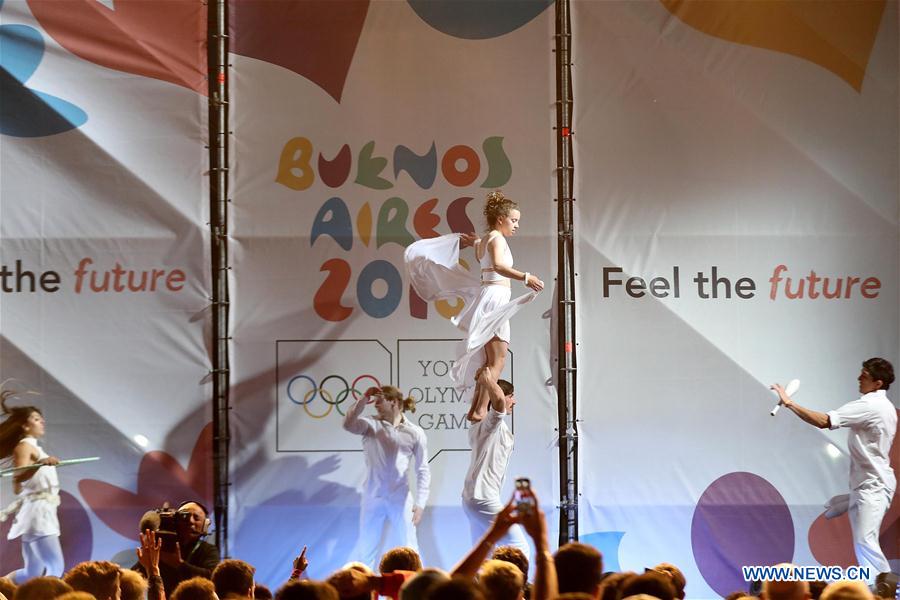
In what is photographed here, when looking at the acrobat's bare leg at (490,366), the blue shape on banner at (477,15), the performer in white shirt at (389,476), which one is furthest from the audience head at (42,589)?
the blue shape on banner at (477,15)

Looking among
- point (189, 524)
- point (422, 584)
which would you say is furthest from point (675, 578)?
point (189, 524)

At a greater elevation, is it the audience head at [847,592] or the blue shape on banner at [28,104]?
the blue shape on banner at [28,104]

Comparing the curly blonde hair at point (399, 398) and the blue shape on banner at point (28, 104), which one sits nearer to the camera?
the curly blonde hair at point (399, 398)

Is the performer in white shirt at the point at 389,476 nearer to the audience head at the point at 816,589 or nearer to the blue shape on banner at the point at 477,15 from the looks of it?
Answer: the blue shape on banner at the point at 477,15

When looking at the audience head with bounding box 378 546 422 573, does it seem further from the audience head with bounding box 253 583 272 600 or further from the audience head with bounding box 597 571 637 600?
the audience head with bounding box 597 571 637 600

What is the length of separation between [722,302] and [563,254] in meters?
1.11

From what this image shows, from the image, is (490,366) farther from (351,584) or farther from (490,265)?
(351,584)

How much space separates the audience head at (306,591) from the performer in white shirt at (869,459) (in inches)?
198

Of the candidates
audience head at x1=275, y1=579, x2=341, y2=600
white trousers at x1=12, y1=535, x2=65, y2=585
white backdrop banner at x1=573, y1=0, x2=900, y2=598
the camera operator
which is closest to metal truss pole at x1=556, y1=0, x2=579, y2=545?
white backdrop banner at x1=573, y1=0, x2=900, y2=598

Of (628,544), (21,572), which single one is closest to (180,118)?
(21,572)

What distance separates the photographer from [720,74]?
7.46m

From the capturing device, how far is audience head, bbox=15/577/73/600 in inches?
122

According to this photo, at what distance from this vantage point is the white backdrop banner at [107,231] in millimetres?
7328

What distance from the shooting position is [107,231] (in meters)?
7.41
